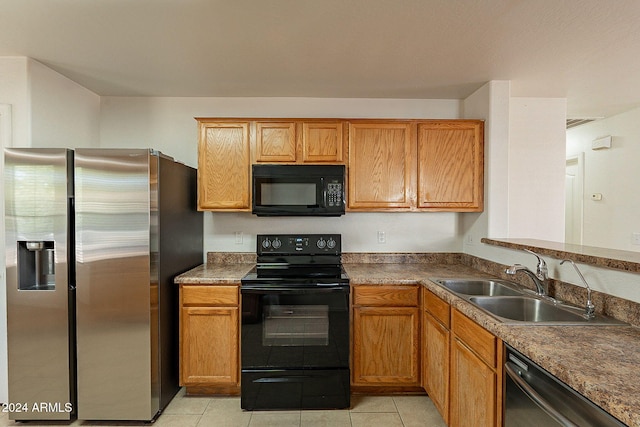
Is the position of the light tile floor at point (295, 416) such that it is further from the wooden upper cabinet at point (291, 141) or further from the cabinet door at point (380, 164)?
the wooden upper cabinet at point (291, 141)

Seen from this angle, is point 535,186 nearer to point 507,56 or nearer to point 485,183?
point 485,183

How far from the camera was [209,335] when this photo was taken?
2.38 meters

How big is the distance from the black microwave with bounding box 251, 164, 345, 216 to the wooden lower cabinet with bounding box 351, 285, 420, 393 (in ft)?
2.63

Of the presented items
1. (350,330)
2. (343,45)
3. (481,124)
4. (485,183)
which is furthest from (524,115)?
(350,330)

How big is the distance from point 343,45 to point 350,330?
1.98 m

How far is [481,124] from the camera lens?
2727 mm

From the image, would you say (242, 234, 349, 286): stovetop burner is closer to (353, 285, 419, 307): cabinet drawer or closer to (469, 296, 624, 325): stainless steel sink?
(353, 285, 419, 307): cabinet drawer

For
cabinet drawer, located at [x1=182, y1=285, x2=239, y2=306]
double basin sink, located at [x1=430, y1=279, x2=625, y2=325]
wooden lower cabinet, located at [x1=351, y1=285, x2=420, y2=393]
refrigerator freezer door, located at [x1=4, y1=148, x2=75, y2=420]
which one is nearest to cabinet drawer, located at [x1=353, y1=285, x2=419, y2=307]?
wooden lower cabinet, located at [x1=351, y1=285, x2=420, y2=393]

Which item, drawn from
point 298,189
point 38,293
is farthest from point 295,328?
point 38,293

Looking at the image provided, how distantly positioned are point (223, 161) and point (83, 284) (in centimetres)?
130

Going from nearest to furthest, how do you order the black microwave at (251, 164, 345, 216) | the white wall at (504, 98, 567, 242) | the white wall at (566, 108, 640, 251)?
the black microwave at (251, 164, 345, 216) → the white wall at (504, 98, 567, 242) → the white wall at (566, 108, 640, 251)

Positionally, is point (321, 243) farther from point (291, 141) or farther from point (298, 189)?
point (291, 141)

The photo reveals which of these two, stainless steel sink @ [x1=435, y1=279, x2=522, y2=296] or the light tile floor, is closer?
the light tile floor

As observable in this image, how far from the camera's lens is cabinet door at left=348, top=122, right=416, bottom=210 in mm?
2721
